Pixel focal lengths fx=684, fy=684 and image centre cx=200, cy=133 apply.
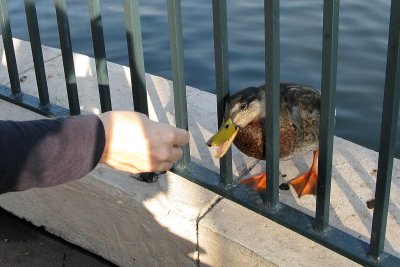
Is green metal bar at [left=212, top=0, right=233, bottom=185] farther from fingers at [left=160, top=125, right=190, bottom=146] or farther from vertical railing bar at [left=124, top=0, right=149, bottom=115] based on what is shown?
fingers at [left=160, top=125, right=190, bottom=146]

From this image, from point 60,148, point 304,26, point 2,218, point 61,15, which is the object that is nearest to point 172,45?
point 61,15

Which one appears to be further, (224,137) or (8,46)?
(8,46)

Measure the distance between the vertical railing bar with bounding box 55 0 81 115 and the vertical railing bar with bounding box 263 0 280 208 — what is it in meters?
0.96

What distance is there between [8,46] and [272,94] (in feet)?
4.86

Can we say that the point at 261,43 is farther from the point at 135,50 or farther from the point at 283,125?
the point at 135,50

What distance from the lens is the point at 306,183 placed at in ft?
9.16

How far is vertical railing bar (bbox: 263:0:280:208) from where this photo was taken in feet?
6.77

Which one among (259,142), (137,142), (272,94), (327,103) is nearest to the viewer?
(137,142)

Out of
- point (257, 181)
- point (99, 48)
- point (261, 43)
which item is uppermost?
point (99, 48)

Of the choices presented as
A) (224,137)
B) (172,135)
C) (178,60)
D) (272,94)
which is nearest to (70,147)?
(172,135)

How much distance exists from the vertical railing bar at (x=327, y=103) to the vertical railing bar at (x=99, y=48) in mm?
953

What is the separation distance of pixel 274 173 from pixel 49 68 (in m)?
1.94

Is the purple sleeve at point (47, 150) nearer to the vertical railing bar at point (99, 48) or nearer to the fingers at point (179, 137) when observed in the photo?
the fingers at point (179, 137)

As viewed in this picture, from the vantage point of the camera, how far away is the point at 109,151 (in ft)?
5.59
